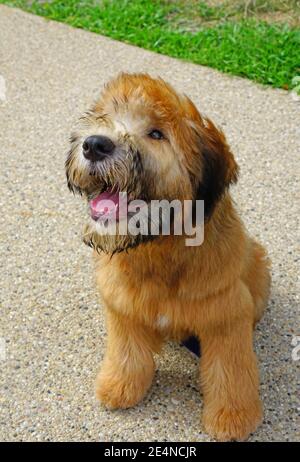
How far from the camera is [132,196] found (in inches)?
96.0

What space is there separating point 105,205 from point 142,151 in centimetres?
25

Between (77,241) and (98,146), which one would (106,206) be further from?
(77,241)

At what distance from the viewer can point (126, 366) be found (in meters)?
3.17

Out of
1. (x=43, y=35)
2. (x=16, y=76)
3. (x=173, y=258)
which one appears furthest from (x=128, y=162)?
(x=43, y=35)

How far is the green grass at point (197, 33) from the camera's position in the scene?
5.69 meters

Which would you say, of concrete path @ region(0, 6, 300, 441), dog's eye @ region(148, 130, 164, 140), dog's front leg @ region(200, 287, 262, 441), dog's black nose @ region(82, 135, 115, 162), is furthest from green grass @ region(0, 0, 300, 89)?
dog's black nose @ region(82, 135, 115, 162)

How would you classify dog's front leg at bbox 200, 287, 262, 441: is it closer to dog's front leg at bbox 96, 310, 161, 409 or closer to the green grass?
dog's front leg at bbox 96, 310, 161, 409

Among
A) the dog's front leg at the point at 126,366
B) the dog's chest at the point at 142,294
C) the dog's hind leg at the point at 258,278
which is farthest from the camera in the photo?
the dog's hind leg at the point at 258,278

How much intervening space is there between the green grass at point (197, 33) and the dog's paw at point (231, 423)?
3.19m

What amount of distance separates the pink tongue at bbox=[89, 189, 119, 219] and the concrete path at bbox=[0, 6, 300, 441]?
1.10 m

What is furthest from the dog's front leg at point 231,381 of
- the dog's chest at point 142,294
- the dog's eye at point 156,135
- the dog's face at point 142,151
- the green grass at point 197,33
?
the green grass at point 197,33

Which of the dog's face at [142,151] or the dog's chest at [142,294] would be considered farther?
the dog's chest at [142,294]

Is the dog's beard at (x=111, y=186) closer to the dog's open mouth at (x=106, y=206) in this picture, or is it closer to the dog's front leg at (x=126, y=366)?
the dog's open mouth at (x=106, y=206)

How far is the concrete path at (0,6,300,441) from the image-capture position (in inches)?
126
